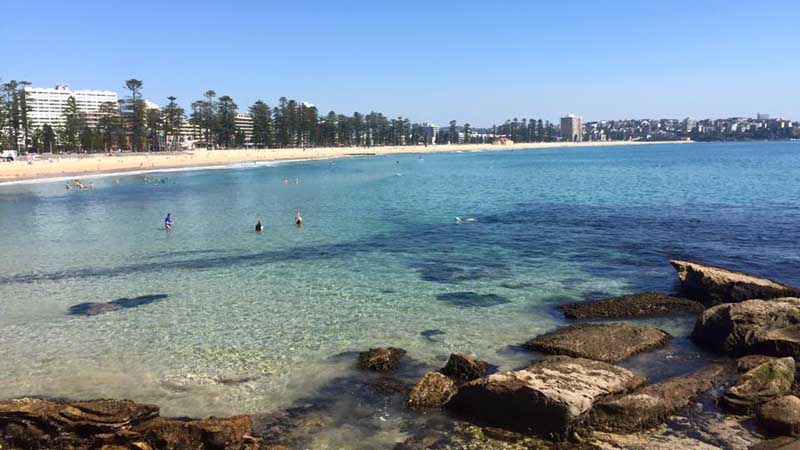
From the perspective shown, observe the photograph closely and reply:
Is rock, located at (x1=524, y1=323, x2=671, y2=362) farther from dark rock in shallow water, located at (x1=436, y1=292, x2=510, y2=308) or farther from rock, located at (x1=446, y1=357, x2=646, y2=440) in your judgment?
dark rock in shallow water, located at (x1=436, y1=292, x2=510, y2=308)

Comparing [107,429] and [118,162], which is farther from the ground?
[118,162]

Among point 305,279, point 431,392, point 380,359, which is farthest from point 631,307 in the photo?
point 305,279

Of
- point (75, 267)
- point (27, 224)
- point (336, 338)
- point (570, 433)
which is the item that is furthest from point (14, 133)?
point (570, 433)

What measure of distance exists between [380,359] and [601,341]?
5.53m

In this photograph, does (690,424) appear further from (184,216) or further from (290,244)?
(184,216)

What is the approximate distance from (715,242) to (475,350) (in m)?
19.5

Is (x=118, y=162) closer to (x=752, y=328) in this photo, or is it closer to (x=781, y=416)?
(x=752, y=328)

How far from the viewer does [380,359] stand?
13.4 metres

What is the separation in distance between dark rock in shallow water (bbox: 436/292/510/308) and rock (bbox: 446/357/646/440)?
6659 mm

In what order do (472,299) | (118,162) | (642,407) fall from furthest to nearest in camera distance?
1. (118,162)
2. (472,299)
3. (642,407)

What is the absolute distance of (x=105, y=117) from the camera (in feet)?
436

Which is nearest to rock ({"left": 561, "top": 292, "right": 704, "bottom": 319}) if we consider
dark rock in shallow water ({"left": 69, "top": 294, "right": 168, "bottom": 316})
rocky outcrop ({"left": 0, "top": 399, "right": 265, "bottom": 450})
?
rocky outcrop ({"left": 0, "top": 399, "right": 265, "bottom": 450})

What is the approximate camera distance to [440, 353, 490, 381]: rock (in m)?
12.4

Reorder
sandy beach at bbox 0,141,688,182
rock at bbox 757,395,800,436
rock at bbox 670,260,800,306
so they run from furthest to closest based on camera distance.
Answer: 1. sandy beach at bbox 0,141,688,182
2. rock at bbox 670,260,800,306
3. rock at bbox 757,395,800,436
